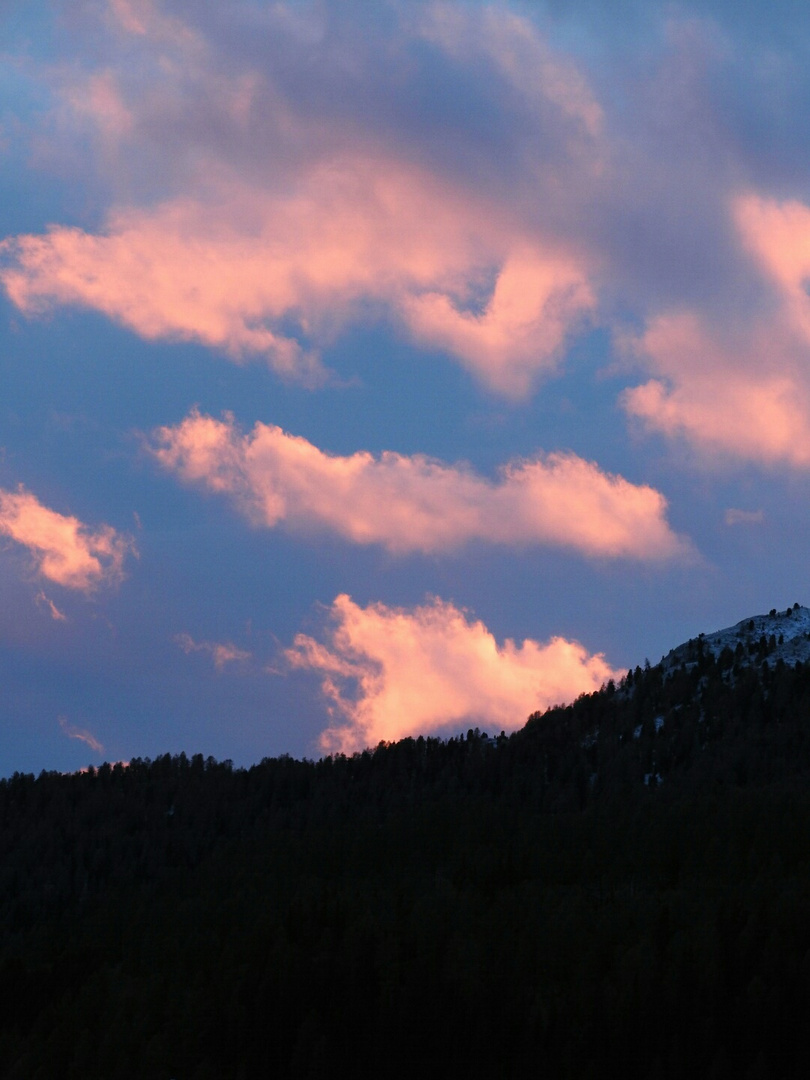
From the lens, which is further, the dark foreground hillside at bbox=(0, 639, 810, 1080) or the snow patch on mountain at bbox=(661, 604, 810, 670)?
the snow patch on mountain at bbox=(661, 604, 810, 670)

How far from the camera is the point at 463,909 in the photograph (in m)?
114

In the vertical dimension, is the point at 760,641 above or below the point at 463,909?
above

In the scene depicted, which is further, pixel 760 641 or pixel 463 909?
pixel 760 641

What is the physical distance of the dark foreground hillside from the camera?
279 feet

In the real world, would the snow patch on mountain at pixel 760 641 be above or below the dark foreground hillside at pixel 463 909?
above

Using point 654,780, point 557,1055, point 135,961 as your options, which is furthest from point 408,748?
point 557,1055

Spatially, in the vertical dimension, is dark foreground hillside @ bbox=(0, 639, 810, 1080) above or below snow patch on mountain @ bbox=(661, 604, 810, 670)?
below

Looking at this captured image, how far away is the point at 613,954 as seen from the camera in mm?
94188

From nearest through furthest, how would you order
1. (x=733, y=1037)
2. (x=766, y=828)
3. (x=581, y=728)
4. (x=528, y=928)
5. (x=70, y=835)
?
(x=733, y=1037), (x=528, y=928), (x=766, y=828), (x=581, y=728), (x=70, y=835)

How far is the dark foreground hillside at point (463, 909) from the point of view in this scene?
279 feet

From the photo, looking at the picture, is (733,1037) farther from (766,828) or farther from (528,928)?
(766,828)

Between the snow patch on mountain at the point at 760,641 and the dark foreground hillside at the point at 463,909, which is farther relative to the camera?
the snow patch on mountain at the point at 760,641

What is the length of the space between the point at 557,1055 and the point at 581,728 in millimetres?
94145

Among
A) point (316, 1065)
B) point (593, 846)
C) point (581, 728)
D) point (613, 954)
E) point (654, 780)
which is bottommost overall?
point (316, 1065)
